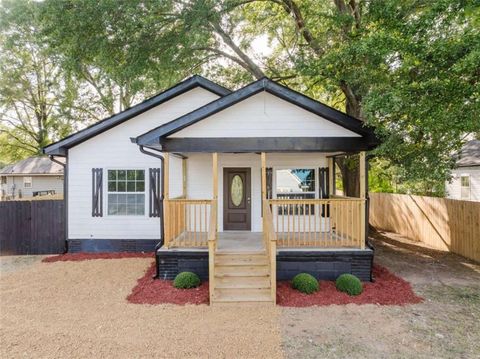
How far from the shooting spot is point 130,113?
401 inches

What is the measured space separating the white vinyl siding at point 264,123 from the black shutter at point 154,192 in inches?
120

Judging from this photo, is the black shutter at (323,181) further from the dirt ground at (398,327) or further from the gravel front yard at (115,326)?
the gravel front yard at (115,326)

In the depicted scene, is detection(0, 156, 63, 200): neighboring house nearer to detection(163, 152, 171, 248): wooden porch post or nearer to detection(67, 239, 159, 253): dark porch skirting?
detection(67, 239, 159, 253): dark porch skirting

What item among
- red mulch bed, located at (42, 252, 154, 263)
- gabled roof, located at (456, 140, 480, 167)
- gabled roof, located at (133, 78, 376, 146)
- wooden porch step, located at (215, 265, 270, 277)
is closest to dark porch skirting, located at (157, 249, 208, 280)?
wooden porch step, located at (215, 265, 270, 277)

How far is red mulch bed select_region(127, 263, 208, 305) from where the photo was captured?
6.30m

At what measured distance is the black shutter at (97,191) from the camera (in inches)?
407

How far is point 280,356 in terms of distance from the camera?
170 inches

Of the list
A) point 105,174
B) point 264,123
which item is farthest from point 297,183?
point 105,174

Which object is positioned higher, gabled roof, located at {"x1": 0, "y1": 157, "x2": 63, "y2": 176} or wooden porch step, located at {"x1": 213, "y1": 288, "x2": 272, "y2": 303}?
gabled roof, located at {"x1": 0, "y1": 157, "x2": 63, "y2": 176}

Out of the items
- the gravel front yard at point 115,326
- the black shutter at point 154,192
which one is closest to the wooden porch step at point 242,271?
the gravel front yard at point 115,326

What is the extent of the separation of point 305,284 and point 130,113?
7.51 metres

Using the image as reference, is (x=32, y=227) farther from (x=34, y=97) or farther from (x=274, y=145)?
(x=34, y=97)

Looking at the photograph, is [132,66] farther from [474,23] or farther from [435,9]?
[474,23]

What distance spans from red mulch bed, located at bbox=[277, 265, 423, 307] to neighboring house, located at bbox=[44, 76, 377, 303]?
37 cm
